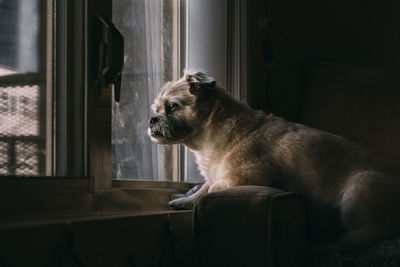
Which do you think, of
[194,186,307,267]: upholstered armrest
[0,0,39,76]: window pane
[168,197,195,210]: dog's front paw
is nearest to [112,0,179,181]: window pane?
[168,197,195,210]: dog's front paw

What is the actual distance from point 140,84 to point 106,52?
1.95 ft

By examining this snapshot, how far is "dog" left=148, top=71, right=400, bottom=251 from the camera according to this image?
1.52 meters

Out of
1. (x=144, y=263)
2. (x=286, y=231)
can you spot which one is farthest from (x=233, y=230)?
(x=144, y=263)

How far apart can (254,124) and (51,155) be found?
0.86m

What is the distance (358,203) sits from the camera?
153cm

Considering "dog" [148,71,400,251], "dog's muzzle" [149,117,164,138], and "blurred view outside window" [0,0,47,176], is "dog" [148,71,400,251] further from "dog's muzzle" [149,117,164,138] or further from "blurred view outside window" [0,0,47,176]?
"blurred view outside window" [0,0,47,176]

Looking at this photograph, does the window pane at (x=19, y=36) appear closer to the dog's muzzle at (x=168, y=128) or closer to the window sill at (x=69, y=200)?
the window sill at (x=69, y=200)

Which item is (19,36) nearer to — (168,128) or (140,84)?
(168,128)

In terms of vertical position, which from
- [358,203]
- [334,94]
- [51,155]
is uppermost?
[334,94]

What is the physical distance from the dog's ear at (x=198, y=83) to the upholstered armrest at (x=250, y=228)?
2.00 feet

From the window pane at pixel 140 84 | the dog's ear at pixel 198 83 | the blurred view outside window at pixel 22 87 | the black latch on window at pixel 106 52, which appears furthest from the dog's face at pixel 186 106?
the blurred view outside window at pixel 22 87

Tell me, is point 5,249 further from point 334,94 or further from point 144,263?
point 334,94

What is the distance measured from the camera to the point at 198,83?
6.08 ft

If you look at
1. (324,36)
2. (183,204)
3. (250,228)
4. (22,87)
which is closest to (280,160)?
(183,204)
